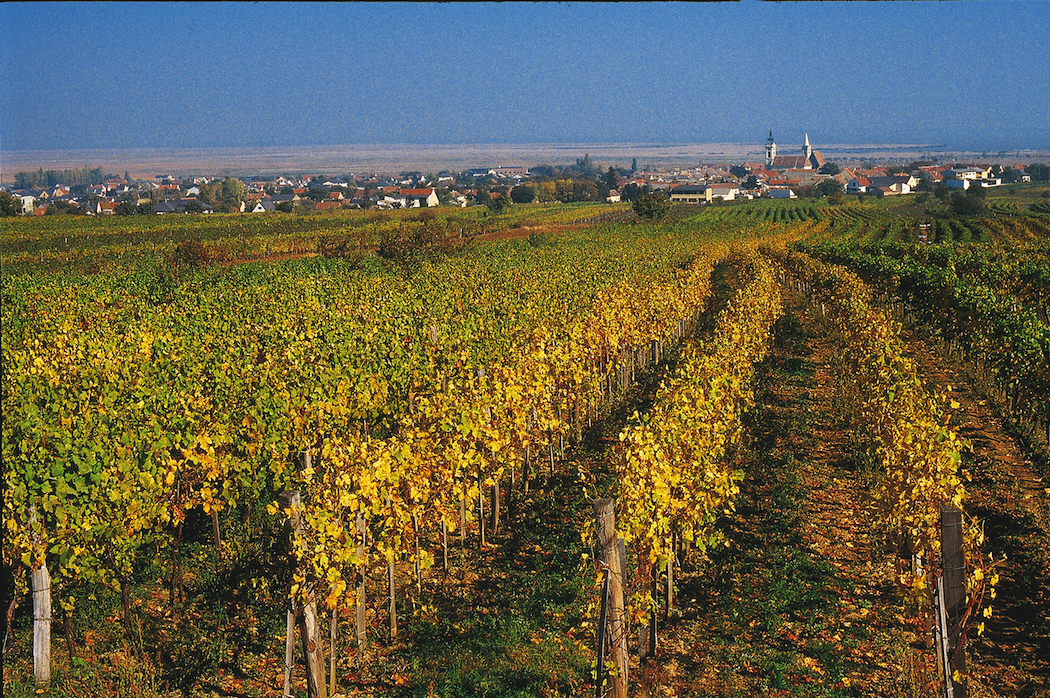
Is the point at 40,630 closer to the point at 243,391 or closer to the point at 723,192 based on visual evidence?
the point at 243,391

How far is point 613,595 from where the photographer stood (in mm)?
6645

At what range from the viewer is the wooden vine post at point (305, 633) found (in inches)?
246

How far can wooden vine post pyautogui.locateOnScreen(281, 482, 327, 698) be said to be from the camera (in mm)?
6238

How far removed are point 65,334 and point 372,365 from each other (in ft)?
17.7

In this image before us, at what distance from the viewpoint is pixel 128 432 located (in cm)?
773

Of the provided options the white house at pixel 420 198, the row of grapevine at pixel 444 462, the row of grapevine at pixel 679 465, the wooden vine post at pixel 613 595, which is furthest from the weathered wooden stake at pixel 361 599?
the white house at pixel 420 198

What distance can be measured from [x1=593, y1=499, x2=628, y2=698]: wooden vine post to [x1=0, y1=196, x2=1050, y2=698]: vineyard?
0.02 meters

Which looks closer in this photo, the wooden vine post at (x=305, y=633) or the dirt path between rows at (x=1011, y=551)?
the wooden vine post at (x=305, y=633)

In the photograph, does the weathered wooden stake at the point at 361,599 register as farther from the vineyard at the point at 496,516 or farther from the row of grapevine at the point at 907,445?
the row of grapevine at the point at 907,445

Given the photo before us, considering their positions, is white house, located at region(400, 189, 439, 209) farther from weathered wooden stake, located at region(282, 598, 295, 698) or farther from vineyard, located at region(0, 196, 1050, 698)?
weathered wooden stake, located at region(282, 598, 295, 698)

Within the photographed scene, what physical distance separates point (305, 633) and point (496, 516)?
13.9 ft

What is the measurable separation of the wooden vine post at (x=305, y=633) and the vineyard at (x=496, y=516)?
1.1 inches

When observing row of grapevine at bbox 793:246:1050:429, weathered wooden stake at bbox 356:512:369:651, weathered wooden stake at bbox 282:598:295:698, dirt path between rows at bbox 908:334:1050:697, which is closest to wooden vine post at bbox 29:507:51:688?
weathered wooden stake at bbox 282:598:295:698

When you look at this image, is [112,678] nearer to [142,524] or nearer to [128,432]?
[142,524]
